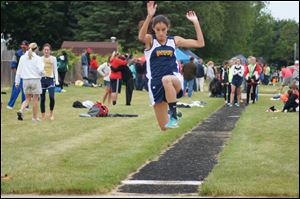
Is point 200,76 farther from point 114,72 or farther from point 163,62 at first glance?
point 163,62

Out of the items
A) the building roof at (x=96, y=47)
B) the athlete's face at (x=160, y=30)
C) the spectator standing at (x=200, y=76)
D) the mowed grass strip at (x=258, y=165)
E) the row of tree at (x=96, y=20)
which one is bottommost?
the mowed grass strip at (x=258, y=165)

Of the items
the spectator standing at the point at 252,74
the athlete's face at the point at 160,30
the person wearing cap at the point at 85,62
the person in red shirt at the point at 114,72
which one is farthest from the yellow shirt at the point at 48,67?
the person wearing cap at the point at 85,62

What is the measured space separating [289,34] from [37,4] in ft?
295

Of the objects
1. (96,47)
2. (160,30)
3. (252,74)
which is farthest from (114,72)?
(96,47)

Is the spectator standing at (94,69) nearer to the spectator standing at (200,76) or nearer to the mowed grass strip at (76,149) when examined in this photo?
the spectator standing at (200,76)

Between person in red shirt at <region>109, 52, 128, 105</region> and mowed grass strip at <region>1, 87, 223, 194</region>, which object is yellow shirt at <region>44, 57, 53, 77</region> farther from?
person in red shirt at <region>109, 52, 128, 105</region>

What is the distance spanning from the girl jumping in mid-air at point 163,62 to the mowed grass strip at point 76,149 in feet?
4.35

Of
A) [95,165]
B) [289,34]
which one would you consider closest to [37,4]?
[95,165]

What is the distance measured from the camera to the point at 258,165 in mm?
11922

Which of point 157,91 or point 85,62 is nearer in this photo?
point 157,91

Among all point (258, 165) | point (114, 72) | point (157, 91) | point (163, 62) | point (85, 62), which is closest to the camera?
point (163, 62)

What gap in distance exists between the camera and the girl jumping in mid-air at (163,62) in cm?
994

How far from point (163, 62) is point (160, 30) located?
490mm

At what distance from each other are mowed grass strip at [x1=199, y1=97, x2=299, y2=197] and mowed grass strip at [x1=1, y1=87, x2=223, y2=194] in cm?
144
